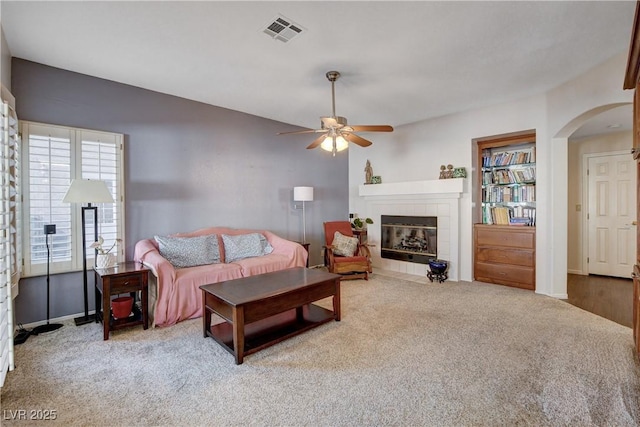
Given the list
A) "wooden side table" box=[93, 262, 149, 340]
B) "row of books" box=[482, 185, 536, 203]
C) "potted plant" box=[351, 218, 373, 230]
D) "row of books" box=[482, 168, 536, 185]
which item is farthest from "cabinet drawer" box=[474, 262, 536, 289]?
"wooden side table" box=[93, 262, 149, 340]

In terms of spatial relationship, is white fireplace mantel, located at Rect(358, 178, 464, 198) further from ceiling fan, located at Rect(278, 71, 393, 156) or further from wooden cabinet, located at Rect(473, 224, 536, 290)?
ceiling fan, located at Rect(278, 71, 393, 156)

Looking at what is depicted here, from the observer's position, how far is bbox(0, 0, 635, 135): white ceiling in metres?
2.26

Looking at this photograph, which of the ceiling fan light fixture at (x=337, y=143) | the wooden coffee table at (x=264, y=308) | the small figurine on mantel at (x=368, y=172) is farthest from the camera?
the small figurine on mantel at (x=368, y=172)

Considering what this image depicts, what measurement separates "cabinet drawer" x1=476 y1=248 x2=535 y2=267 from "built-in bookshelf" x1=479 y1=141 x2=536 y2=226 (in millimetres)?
431

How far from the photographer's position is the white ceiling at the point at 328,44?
2.26 meters

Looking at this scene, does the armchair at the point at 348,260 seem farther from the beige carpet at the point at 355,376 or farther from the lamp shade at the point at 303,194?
the beige carpet at the point at 355,376

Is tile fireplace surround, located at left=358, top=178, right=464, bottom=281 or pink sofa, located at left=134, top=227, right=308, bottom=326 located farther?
tile fireplace surround, located at left=358, top=178, right=464, bottom=281

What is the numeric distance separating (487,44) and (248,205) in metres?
3.64

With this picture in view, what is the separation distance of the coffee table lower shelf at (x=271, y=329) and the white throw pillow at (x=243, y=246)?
50.1 inches

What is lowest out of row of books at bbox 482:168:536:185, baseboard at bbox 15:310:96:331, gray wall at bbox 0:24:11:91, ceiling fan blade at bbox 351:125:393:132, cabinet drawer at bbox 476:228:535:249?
baseboard at bbox 15:310:96:331

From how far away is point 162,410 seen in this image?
1.78 m

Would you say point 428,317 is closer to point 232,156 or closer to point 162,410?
point 162,410

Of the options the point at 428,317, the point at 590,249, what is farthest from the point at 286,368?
the point at 590,249

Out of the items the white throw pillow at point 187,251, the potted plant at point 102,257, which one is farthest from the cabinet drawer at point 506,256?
the potted plant at point 102,257
